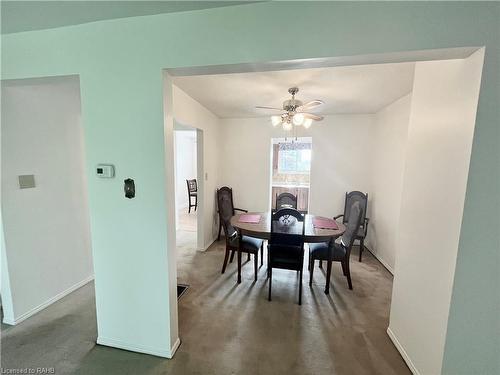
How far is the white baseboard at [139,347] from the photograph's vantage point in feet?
5.49

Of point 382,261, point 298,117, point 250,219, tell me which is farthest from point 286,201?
point 382,261

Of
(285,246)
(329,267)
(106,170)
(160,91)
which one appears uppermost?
(160,91)

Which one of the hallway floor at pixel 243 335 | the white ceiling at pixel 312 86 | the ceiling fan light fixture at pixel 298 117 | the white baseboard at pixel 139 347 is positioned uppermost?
the white ceiling at pixel 312 86

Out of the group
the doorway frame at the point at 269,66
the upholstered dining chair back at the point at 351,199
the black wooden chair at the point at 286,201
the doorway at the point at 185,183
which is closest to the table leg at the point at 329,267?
the doorway frame at the point at 269,66

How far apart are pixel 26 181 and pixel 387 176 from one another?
14.4 ft

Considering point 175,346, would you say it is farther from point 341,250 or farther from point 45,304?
point 341,250

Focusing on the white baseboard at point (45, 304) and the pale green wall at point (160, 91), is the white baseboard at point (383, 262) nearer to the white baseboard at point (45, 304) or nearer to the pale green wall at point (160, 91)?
the pale green wall at point (160, 91)

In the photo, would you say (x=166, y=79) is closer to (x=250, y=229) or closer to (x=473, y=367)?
(x=250, y=229)

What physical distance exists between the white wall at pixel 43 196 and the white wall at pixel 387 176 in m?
3.69

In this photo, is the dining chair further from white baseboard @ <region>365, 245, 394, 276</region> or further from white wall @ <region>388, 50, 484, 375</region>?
white baseboard @ <region>365, 245, 394, 276</region>

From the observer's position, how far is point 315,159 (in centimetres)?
402

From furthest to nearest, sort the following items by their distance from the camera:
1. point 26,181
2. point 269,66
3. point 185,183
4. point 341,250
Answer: point 185,183, point 341,250, point 26,181, point 269,66

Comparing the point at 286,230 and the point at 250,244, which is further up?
the point at 286,230

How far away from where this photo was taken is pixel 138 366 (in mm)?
1603
